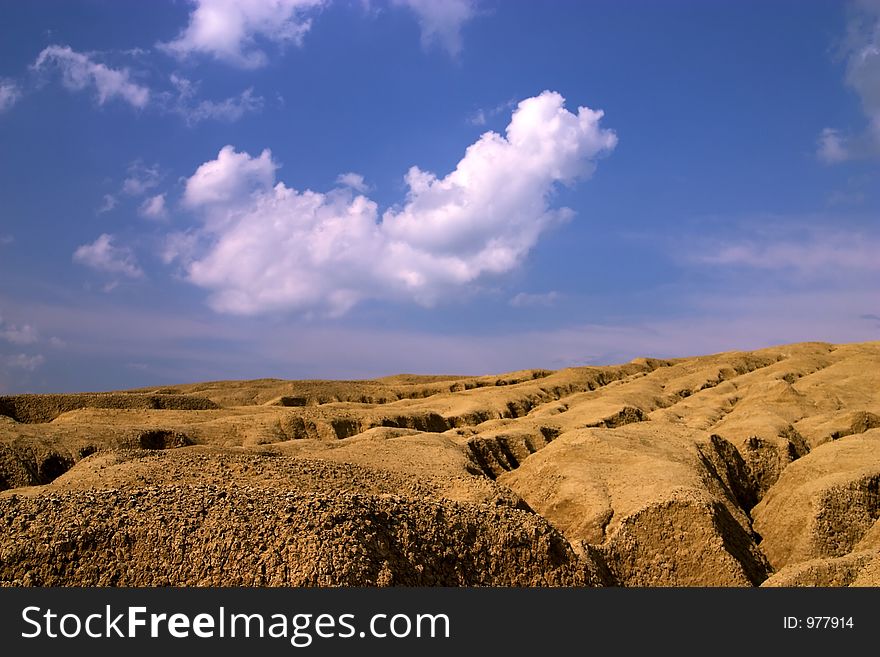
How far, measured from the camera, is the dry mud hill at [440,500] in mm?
6961

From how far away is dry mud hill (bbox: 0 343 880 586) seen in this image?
6.96 m

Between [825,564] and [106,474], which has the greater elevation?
[106,474]

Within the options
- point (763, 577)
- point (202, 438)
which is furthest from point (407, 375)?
point (763, 577)

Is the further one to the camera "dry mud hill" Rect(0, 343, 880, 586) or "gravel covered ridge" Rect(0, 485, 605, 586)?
"dry mud hill" Rect(0, 343, 880, 586)

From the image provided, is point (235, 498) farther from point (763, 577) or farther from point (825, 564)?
point (763, 577)

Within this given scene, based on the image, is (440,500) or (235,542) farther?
(440,500)

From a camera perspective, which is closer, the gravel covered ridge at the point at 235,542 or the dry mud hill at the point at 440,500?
Answer: the gravel covered ridge at the point at 235,542

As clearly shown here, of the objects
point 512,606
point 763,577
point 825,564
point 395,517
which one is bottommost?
point 763,577

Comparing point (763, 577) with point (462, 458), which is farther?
point (462, 458)

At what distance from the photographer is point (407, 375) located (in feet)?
211

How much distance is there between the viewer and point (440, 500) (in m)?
9.16

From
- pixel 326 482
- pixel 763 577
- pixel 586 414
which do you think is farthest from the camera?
pixel 586 414

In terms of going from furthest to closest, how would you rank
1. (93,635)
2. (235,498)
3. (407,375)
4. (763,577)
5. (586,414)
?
1. (407,375)
2. (586,414)
3. (763,577)
4. (235,498)
5. (93,635)

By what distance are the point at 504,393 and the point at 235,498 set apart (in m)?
31.9
